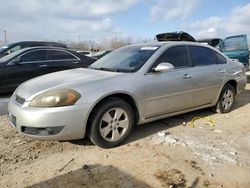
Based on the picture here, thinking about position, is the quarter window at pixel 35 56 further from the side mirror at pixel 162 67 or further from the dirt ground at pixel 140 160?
the side mirror at pixel 162 67

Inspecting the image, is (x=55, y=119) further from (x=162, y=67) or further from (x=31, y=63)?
(x=31, y=63)

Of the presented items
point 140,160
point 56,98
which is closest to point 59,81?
point 56,98

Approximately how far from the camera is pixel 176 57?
16.9ft

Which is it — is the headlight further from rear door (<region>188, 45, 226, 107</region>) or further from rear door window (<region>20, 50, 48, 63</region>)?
rear door window (<region>20, 50, 48, 63</region>)

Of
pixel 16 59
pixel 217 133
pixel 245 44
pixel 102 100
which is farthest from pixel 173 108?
pixel 245 44

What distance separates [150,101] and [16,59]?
4688 mm

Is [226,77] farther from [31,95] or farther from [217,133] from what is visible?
[31,95]

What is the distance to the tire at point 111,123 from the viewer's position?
4.00m

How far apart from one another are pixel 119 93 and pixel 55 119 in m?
0.98

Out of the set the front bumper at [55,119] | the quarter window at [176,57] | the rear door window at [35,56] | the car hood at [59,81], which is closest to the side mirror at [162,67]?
the quarter window at [176,57]

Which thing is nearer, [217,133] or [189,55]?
[217,133]

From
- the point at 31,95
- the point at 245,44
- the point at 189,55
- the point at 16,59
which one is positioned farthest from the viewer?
the point at 245,44

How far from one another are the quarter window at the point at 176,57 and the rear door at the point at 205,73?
0.18m

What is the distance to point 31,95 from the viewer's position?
3.90m
